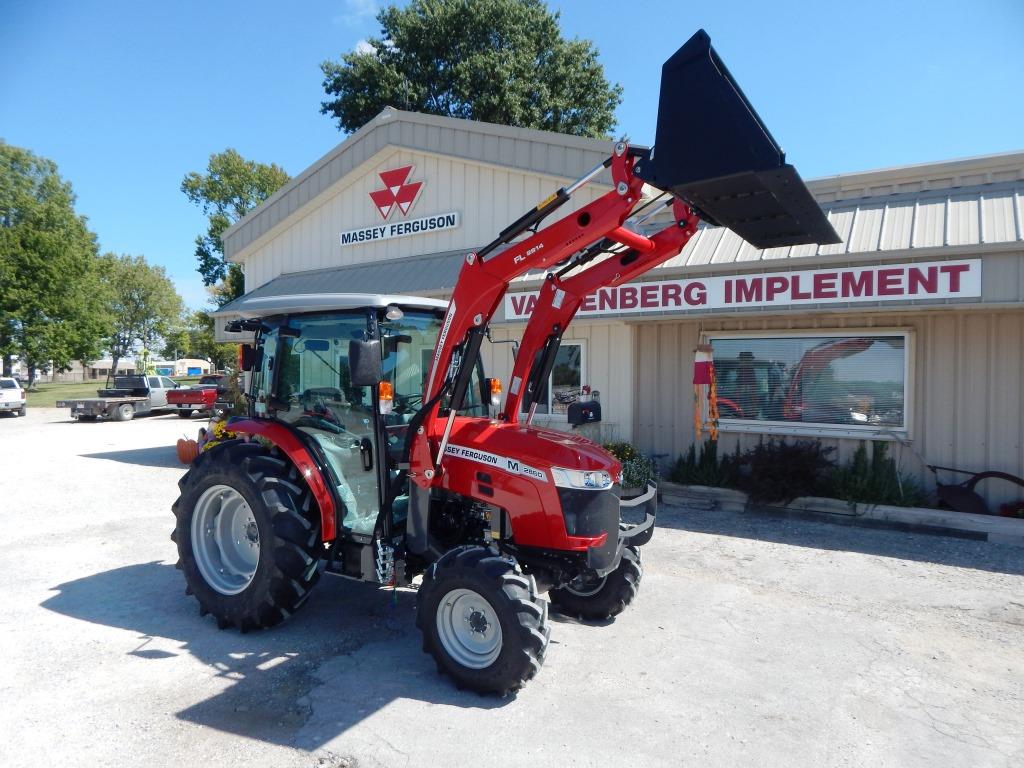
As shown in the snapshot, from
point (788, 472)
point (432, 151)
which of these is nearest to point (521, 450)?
point (788, 472)

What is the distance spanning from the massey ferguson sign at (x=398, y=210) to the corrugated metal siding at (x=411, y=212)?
11cm

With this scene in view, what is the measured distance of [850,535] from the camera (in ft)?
24.7

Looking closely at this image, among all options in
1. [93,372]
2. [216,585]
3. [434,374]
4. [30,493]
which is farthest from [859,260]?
[93,372]

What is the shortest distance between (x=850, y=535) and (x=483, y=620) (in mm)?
5456

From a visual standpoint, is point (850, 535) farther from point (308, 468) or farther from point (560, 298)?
point (308, 468)

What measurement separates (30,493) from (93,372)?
76.1 m

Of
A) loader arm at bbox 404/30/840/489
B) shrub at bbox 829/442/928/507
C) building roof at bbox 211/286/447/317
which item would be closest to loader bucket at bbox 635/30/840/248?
loader arm at bbox 404/30/840/489

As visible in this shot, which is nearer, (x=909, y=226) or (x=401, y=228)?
(x=909, y=226)

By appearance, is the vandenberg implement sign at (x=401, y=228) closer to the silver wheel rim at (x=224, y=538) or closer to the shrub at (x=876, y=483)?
the shrub at (x=876, y=483)

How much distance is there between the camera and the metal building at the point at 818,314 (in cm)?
739

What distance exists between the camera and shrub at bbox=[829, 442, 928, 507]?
8109mm

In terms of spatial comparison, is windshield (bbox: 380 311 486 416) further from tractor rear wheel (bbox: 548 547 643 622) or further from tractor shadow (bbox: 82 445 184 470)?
tractor shadow (bbox: 82 445 184 470)

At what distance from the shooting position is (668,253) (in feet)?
13.5

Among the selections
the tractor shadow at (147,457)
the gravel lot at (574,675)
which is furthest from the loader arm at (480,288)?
the tractor shadow at (147,457)
